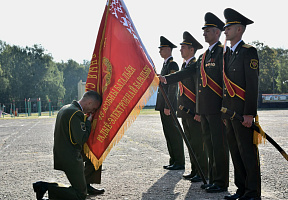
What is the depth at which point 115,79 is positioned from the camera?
4832mm

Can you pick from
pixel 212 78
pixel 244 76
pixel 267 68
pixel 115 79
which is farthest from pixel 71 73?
pixel 244 76

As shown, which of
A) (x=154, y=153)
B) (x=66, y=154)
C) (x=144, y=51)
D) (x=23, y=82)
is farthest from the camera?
(x=23, y=82)

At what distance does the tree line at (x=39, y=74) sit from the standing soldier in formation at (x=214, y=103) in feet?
219

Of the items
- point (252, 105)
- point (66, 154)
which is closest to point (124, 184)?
point (66, 154)

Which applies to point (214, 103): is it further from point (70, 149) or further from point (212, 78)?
point (70, 149)

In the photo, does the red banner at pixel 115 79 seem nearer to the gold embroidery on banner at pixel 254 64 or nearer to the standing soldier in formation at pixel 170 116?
the gold embroidery on banner at pixel 254 64

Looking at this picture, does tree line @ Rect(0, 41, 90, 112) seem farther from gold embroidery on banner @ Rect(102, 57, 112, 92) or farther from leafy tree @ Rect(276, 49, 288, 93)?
gold embroidery on banner @ Rect(102, 57, 112, 92)

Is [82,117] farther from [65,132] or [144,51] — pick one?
[144,51]

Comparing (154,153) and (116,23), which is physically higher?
(116,23)

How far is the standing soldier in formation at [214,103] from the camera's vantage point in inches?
203

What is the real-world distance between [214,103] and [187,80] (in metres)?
1.13

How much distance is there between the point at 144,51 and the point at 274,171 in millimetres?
3194

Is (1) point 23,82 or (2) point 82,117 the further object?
(1) point 23,82

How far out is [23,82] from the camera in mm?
80375
